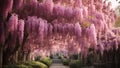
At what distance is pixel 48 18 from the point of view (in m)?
11.7

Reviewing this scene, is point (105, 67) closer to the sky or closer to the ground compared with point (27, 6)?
closer to the ground

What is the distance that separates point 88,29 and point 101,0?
14.6 ft

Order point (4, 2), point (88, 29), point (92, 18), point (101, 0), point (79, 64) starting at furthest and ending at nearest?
point (79, 64), point (101, 0), point (92, 18), point (88, 29), point (4, 2)

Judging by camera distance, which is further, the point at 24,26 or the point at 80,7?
the point at 80,7

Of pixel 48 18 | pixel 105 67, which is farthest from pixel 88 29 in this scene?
pixel 105 67

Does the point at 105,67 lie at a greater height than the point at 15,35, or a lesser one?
lesser

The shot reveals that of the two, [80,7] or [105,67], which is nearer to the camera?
[80,7]

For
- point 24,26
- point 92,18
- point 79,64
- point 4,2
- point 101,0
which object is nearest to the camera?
point 4,2

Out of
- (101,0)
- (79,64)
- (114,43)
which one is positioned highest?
(101,0)

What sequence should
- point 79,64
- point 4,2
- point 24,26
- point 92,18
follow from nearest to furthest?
point 4,2, point 24,26, point 92,18, point 79,64

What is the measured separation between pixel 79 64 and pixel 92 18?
2113cm

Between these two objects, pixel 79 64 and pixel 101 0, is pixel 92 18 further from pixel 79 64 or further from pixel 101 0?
pixel 79 64

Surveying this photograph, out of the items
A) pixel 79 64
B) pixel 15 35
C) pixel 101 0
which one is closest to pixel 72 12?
pixel 15 35

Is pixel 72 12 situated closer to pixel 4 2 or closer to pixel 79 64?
pixel 4 2
